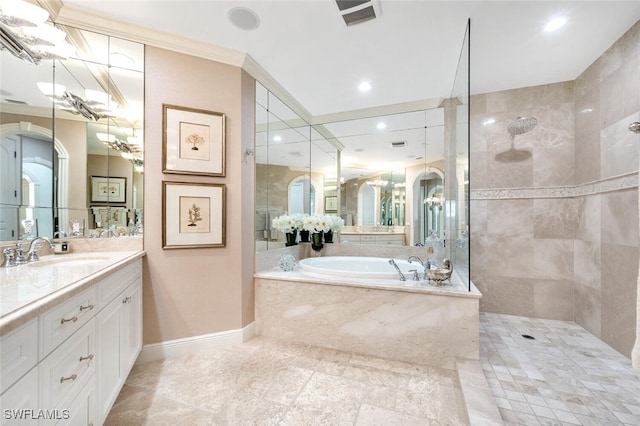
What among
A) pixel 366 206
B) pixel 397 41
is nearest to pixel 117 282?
pixel 397 41

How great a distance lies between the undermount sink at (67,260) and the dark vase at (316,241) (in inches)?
81.9

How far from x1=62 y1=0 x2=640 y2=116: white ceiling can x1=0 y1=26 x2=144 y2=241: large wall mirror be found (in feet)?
1.33

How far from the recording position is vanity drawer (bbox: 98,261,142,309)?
132cm

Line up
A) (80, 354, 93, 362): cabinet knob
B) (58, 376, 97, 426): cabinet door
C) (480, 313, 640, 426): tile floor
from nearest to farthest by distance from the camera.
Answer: (58, 376, 97, 426): cabinet door → (80, 354, 93, 362): cabinet knob → (480, 313, 640, 426): tile floor

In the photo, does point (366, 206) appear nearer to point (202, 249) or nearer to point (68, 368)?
point (202, 249)

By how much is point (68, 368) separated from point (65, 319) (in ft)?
0.66

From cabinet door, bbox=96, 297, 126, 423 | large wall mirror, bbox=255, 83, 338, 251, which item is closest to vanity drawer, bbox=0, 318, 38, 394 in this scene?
cabinet door, bbox=96, 297, 126, 423

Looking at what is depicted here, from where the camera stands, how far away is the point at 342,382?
1.76 metres

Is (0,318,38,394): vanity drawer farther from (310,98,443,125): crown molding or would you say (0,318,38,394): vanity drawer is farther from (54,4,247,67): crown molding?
(310,98,443,125): crown molding

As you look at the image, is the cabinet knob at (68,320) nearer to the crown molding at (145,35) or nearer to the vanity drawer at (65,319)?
the vanity drawer at (65,319)

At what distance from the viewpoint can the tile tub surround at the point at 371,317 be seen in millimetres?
1903

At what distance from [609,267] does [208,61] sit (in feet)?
12.4

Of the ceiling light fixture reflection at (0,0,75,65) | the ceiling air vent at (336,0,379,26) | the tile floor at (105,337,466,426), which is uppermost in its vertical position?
the ceiling air vent at (336,0,379,26)

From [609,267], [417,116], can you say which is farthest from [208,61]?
[609,267]
